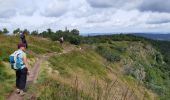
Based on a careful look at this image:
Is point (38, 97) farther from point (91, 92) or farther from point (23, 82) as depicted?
point (91, 92)

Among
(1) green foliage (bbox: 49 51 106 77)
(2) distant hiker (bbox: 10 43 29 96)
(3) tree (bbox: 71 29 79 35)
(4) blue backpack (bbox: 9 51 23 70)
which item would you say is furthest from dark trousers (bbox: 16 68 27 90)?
(3) tree (bbox: 71 29 79 35)

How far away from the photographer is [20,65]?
15711mm

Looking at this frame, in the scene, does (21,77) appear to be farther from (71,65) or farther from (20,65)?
(71,65)

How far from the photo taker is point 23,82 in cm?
1619

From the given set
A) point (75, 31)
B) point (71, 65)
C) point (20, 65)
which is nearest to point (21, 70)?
point (20, 65)

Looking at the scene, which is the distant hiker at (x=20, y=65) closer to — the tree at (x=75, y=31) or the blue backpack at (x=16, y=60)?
the blue backpack at (x=16, y=60)

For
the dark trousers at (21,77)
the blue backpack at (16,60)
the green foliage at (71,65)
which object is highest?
the blue backpack at (16,60)

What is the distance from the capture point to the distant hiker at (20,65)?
15594mm

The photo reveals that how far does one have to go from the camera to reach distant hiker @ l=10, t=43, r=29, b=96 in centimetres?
1559

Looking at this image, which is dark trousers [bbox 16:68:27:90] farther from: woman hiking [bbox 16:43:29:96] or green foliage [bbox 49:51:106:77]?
green foliage [bbox 49:51:106:77]

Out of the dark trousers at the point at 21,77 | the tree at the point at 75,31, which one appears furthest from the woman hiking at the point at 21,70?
the tree at the point at 75,31

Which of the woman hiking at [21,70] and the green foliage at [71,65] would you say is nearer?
the woman hiking at [21,70]

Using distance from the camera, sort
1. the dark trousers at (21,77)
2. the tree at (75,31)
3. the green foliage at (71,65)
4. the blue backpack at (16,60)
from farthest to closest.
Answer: the tree at (75,31) < the green foliage at (71,65) < the dark trousers at (21,77) < the blue backpack at (16,60)

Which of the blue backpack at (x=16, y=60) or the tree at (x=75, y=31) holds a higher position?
the blue backpack at (x=16, y=60)
